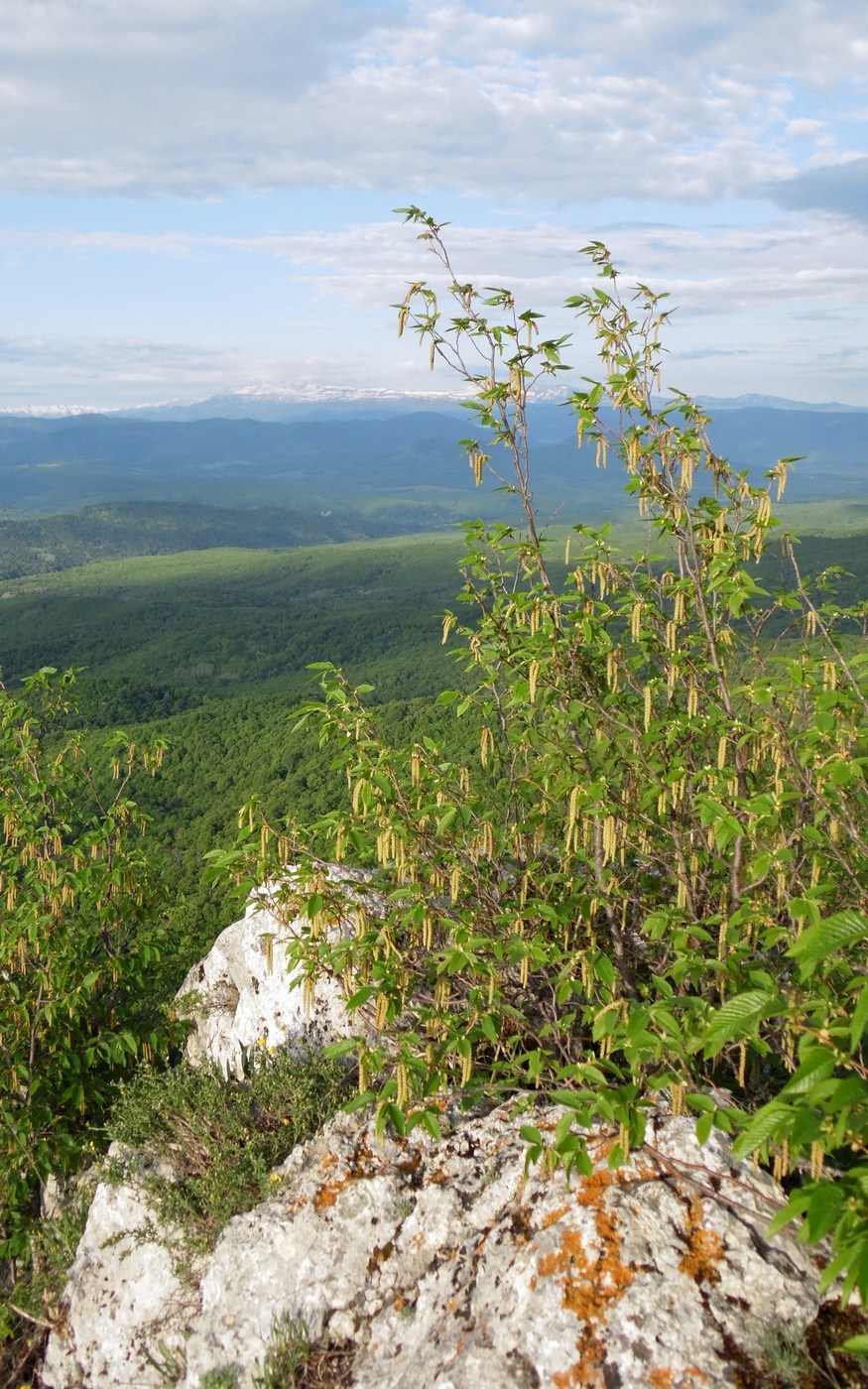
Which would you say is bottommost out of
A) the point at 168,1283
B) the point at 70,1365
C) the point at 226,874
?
the point at 70,1365

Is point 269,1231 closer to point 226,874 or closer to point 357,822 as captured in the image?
point 226,874

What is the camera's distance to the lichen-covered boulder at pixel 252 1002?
27.9 feet

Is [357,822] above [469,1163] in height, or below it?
above

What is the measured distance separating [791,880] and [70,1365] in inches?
266

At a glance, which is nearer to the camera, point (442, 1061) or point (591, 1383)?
point (591, 1383)

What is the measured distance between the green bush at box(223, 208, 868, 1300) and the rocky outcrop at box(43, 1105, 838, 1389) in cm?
44

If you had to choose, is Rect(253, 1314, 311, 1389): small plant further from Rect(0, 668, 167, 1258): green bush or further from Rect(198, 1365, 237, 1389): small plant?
Rect(0, 668, 167, 1258): green bush

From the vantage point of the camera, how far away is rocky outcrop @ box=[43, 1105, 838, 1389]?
430 centimetres

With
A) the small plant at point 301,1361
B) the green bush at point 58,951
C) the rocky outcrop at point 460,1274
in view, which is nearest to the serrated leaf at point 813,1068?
the rocky outcrop at point 460,1274

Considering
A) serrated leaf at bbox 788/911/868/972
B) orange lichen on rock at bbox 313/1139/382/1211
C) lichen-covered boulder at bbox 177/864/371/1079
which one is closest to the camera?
serrated leaf at bbox 788/911/868/972

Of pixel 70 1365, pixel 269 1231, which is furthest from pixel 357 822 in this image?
pixel 70 1365

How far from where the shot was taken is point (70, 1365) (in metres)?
6.44

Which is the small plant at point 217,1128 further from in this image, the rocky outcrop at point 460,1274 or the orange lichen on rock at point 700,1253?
the orange lichen on rock at point 700,1253

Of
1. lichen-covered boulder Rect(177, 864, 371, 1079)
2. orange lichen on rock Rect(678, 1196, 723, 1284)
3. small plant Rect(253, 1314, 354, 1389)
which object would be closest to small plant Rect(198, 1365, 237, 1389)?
small plant Rect(253, 1314, 354, 1389)
